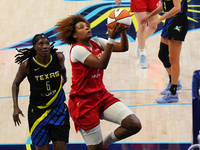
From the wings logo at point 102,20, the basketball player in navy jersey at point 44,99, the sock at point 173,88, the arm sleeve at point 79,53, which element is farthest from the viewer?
the wings logo at point 102,20

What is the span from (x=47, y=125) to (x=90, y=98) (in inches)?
22.2

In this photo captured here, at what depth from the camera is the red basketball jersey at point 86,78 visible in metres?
4.16

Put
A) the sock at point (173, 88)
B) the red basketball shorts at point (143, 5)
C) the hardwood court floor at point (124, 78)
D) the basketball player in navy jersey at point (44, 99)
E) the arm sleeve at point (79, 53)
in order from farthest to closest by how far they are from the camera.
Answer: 1. the red basketball shorts at point (143, 5)
2. the sock at point (173, 88)
3. the hardwood court floor at point (124, 78)
4. the basketball player in navy jersey at point (44, 99)
5. the arm sleeve at point (79, 53)

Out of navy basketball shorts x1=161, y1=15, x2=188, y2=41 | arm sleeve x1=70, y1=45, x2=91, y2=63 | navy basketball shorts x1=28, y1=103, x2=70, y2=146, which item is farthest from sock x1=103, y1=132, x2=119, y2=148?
navy basketball shorts x1=161, y1=15, x2=188, y2=41

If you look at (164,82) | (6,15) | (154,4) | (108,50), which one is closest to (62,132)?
(108,50)

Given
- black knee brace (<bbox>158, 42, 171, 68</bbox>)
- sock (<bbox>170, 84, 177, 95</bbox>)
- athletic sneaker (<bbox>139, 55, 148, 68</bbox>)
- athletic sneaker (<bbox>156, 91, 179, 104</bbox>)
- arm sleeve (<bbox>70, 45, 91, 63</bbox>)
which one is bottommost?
athletic sneaker (<bbox>156, 91, 179, 104</bbox>)

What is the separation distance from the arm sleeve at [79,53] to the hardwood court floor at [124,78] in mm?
1498

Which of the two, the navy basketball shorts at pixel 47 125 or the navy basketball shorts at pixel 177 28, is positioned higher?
the navy basketball shorts at pixel 177 28

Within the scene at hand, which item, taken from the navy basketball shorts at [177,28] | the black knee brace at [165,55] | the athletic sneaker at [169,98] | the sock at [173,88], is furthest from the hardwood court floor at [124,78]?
the navy basketball shorts at [177,28]

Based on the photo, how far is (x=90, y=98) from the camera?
168 inches

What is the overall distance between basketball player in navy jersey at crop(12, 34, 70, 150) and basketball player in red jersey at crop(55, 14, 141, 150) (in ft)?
0.68

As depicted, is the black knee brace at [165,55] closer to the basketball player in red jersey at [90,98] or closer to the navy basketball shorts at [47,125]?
the basketball player in red jersey at [90,98]

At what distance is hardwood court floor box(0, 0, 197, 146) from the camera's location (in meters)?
5.26

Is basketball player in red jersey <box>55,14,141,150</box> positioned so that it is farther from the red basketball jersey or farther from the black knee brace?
the black knee brace
